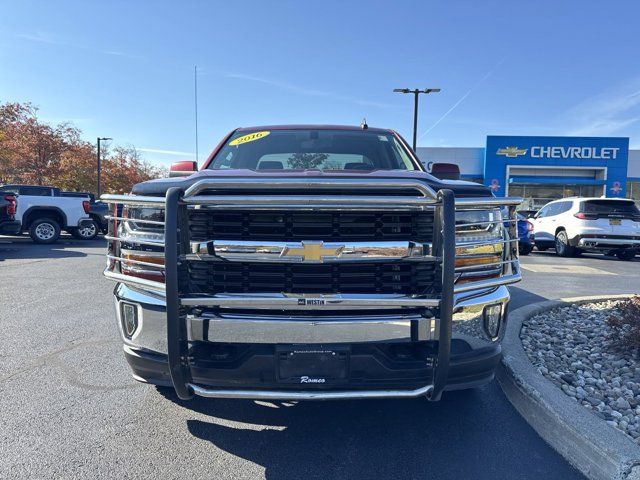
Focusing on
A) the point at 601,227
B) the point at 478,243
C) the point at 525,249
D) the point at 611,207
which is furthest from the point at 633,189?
the point at 478,243

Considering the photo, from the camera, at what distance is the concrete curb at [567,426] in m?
2.30

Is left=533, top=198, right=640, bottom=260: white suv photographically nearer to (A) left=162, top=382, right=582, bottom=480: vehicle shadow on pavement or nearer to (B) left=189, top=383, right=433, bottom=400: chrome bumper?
(A) left=162, top=382, right=582, bottom=480: vehicle shadow on pavement

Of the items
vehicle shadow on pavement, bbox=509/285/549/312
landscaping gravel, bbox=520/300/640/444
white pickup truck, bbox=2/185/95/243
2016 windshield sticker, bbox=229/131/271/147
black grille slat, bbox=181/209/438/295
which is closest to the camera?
black grille slat, bbox=181/209/438/295

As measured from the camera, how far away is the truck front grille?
2.20m

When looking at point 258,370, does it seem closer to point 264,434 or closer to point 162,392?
point 264,434

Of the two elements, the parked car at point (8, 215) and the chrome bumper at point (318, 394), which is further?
the parked car at point (8, 215)

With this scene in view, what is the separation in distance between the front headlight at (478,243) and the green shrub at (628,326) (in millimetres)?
2029

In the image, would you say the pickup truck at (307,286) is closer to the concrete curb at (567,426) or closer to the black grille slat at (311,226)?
the black grille slat at (311,226)

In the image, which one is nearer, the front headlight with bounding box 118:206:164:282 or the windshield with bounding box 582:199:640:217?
the front headlight with bounding box 118:206:164:282

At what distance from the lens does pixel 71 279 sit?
774 centimetres

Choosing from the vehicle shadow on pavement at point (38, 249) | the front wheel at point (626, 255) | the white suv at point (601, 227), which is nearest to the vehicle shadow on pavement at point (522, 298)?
the white suv at point (601, 227)

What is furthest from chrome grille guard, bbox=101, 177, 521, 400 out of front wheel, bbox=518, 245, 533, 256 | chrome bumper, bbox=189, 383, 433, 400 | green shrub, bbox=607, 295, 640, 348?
front wheel, bbox=518, 245, 533, 256

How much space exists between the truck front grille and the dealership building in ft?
100

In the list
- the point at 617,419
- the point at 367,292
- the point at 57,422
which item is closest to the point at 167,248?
the point at 367,292
